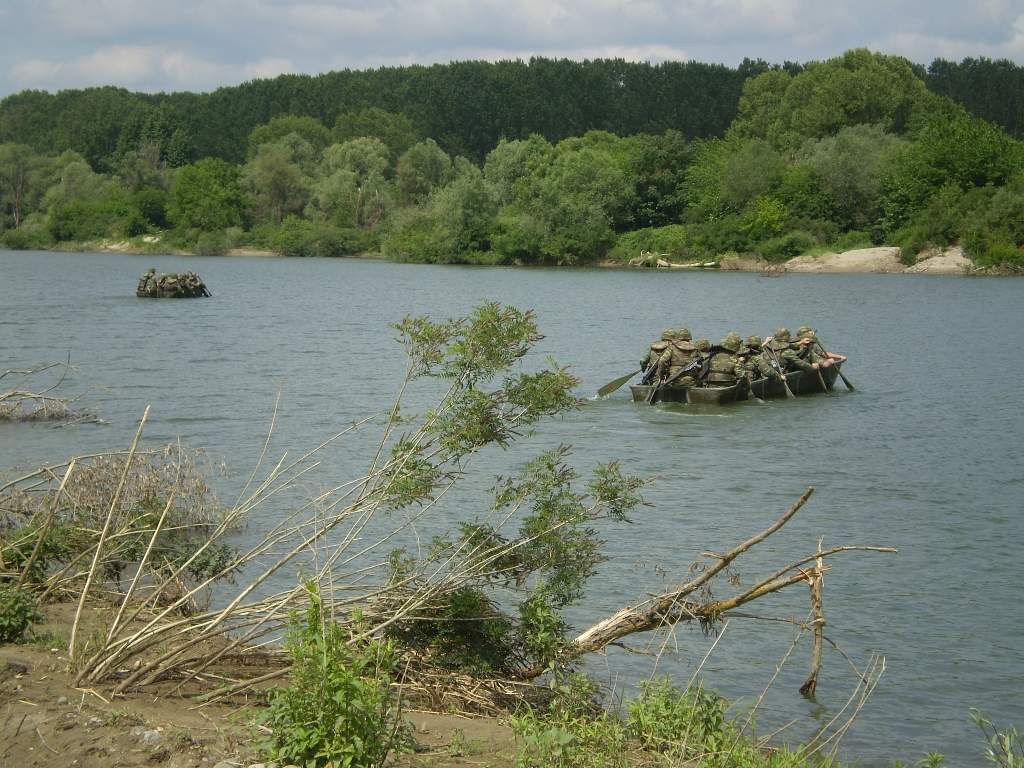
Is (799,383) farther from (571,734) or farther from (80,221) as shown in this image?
(80,221)

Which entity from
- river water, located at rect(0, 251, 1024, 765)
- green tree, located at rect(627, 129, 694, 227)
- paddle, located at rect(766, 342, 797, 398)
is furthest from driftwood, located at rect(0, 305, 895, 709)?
green tree, located at rect(627, 129, 694, 227)

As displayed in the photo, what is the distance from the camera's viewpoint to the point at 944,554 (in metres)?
11.4

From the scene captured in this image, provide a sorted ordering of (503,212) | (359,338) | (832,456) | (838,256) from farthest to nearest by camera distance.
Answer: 1. (503,212)
2. (838,256)
3. (359,338)
4. (832,456)

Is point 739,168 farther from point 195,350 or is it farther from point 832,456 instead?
point 832,456

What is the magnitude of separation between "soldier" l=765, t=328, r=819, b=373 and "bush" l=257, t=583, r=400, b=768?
18.2 meters

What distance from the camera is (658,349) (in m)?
20.5

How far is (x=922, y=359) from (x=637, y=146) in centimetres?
5954

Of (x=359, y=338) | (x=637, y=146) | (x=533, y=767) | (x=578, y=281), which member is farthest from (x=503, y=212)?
(x=533, y=767)

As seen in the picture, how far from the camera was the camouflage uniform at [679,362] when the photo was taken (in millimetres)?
20219

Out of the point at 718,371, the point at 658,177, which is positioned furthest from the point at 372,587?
the point at 658,177

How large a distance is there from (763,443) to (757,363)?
4.29m

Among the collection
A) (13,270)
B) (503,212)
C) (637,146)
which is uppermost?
(637,146)

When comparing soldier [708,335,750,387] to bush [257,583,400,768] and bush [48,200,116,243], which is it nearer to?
bush [257,583,400,768]

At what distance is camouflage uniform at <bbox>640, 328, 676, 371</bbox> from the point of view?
20266 millimetres
